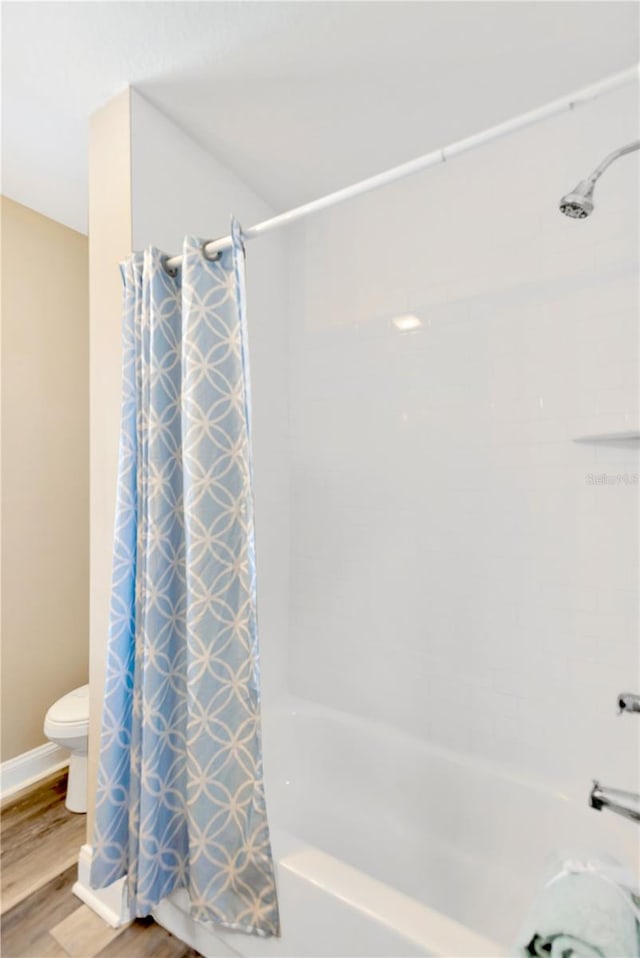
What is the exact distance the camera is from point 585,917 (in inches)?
34.0

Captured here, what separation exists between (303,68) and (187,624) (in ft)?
5.44

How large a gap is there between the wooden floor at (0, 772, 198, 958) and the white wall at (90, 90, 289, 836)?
41cm

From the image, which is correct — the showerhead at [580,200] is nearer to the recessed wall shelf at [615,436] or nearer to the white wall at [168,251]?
the recessed wall shelf at [615,436]

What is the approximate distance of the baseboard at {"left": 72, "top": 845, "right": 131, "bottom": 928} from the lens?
4.92 feet

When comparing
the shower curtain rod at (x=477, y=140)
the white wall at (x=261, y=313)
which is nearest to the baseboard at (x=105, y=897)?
the white wall at (x=261, y=313)

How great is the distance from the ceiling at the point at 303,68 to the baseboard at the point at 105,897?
7.90 ft

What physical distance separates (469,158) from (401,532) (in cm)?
140

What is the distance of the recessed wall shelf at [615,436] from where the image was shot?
4.55ft

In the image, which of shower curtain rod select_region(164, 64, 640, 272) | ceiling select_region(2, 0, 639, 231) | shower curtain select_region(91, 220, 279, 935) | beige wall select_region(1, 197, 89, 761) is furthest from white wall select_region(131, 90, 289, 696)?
beige wall select_region(1, 197, 89, 761)

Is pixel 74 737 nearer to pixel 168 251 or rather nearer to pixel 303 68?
pixel 168 251

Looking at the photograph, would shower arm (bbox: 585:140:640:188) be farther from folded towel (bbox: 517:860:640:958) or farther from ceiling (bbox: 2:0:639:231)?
folded towel (bbox: 517:860:640:958)

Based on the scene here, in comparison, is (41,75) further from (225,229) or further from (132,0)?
(225,229)

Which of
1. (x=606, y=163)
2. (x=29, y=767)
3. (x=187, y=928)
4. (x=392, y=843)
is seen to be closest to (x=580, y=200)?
(x=606, y=163)

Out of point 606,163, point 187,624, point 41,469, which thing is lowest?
point 187,624
